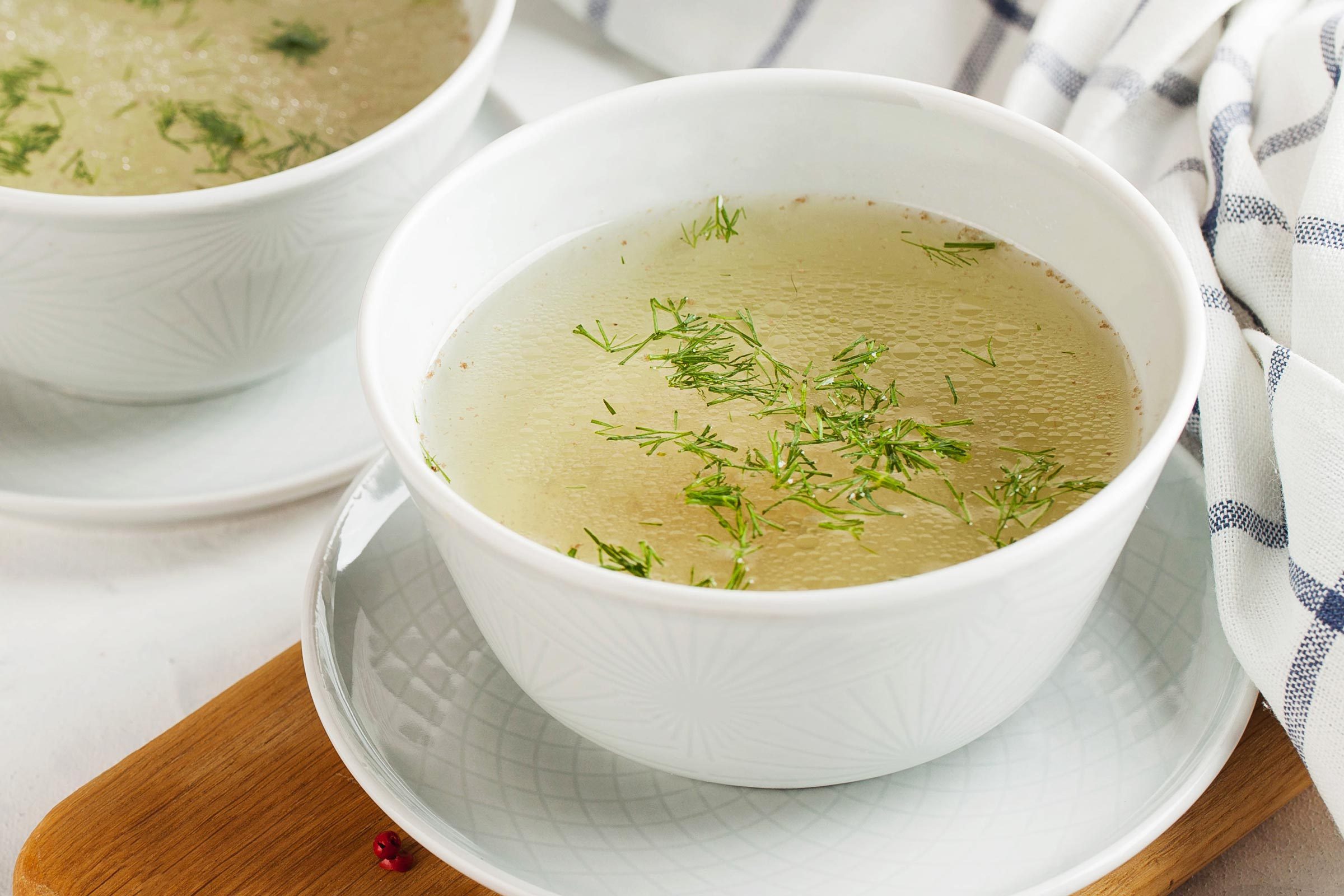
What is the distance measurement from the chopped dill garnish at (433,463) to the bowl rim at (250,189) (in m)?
0.38

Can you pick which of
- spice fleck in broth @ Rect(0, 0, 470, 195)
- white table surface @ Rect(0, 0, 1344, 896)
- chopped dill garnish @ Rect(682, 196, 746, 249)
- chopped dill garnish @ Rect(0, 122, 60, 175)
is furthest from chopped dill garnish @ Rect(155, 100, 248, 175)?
chopped dill garnish @ Rect(682, 196, 746, 249)

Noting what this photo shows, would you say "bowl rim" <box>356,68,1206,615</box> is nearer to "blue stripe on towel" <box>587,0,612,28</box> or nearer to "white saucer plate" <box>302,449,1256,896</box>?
"white saucer plate" <box>302,449,1256,896</box>

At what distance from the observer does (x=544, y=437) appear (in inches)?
46.4

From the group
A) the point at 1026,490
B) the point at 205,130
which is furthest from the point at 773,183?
the point at 205,130

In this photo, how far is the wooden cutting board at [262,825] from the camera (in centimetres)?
110

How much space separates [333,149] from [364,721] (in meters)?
0.81

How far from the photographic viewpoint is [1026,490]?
43.0 inches

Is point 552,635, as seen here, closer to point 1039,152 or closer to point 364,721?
point 364,721

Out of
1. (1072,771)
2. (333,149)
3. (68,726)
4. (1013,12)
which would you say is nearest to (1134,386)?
(1072,771)

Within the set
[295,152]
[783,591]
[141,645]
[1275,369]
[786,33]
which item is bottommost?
[141,645]

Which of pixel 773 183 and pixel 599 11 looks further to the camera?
pixel 599 11

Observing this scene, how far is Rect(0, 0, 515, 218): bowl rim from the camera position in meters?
1.33

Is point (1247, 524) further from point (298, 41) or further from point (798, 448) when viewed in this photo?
point (298, 41)

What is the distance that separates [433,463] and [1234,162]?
0.92 metres
